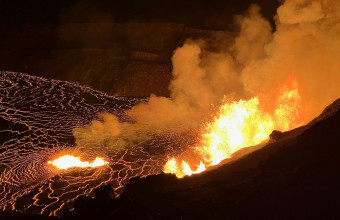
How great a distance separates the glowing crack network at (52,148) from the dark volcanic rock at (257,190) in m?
3.64

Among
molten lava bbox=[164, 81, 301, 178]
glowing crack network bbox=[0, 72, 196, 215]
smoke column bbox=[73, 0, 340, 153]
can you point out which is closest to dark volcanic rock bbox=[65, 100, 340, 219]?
glowing crack network bbox=[0, 72, 196, 215]

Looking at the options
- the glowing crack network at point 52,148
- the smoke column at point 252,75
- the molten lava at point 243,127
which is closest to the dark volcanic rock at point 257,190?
the glowing crack network at point 52,148

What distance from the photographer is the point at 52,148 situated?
12.3 m

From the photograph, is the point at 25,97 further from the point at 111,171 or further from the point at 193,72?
the point at 111,171

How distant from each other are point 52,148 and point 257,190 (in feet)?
29.7

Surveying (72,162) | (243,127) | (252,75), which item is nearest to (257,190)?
(72,162)

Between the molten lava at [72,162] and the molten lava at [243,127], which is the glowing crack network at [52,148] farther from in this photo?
the molten lava at [243,127]

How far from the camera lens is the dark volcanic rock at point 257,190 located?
4.54 meters

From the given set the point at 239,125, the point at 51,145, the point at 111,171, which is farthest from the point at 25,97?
the point at 239,125

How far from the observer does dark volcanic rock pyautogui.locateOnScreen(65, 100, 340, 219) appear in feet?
14.9

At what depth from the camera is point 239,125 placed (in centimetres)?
1295

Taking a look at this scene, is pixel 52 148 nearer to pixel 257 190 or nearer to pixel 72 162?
pixel 72 162

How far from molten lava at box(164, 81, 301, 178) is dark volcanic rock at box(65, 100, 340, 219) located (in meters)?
4.42

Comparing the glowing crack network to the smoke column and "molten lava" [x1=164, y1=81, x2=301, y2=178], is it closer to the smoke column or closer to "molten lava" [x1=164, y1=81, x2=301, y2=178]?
"molten lava" [x1=164, y1=81, x2=301, y2=178]
